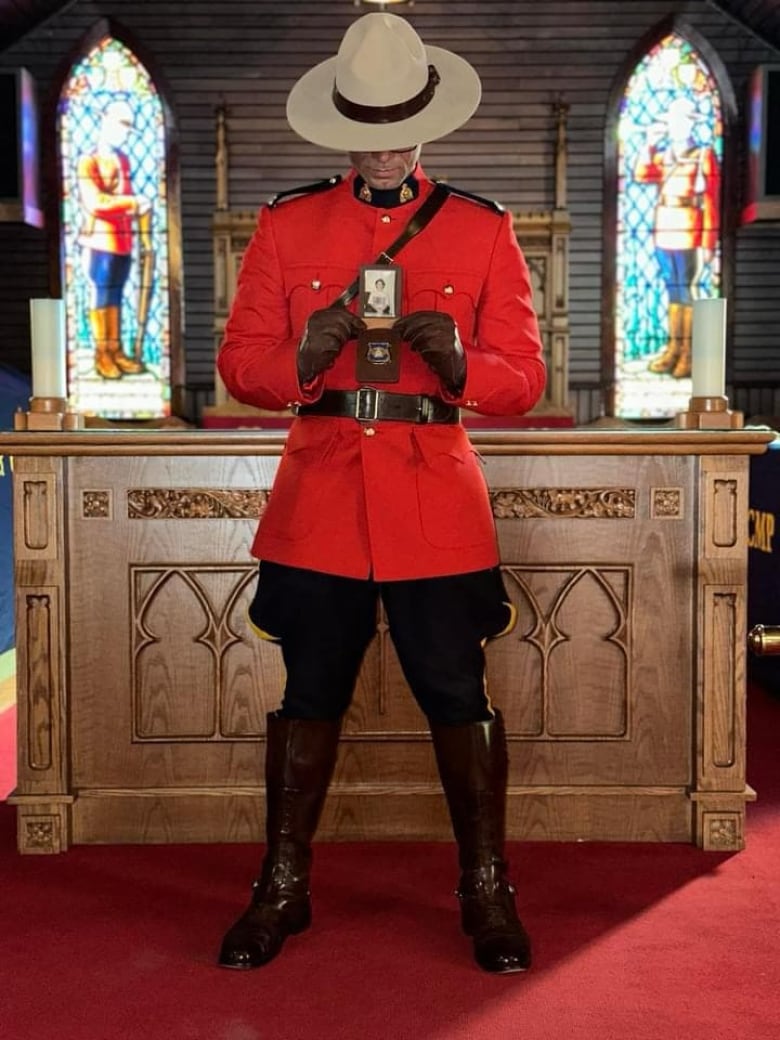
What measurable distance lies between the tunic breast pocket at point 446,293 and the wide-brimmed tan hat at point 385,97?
0.71 ft

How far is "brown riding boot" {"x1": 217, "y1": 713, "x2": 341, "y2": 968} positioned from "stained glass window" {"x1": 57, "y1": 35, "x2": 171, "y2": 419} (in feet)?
19.6

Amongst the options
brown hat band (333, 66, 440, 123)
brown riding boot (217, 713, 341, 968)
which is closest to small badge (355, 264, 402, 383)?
brown hat band (333, 66, 440, 123)

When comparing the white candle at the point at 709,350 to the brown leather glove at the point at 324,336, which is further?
the white candle at the point at 709,350

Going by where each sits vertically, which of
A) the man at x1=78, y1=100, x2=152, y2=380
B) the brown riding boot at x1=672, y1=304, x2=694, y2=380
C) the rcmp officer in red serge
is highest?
the man at x1=78, y1=100, x2=152, y2=380

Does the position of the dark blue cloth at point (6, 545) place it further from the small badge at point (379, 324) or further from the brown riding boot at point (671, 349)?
the brown riding boot at point (671, 349)

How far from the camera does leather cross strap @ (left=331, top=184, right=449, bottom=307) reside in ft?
6.12

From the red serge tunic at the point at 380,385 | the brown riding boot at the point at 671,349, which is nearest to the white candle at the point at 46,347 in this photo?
the red serge tunic at the point at 380,385

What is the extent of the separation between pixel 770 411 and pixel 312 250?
6.40 m

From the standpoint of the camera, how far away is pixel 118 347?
771 centimetres

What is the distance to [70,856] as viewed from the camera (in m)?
2.46

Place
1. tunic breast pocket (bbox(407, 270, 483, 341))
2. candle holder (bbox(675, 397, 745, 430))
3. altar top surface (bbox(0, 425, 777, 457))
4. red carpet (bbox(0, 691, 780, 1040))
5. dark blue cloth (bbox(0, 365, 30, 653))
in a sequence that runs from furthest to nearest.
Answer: dark blue cloth (bbox(0, 365, 30, 653)) → candle holder (bbox(675, 397, 745, 430)) → altar top surface (bbox(0, 425, 777, 457)) → tunic breast pocket (bbox(407, 270, 483, 341)) → red carpet (bbox(0, 691, 780, 1040))

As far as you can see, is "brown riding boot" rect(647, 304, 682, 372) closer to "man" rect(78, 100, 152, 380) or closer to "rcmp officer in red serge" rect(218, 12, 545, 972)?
"man" rect(78, 100, 152, 380)

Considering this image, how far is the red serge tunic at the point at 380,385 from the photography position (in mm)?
1869

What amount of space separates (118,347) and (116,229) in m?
0.78
